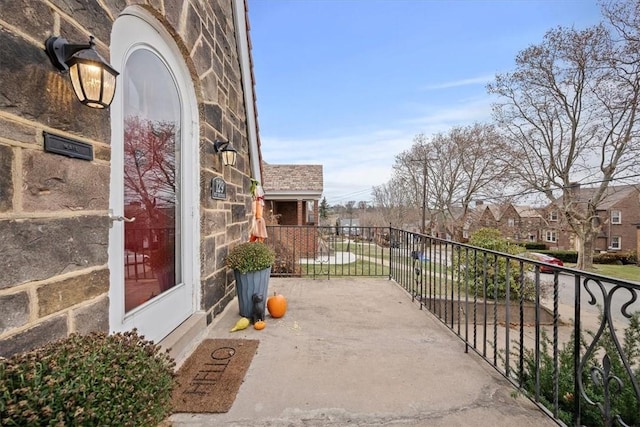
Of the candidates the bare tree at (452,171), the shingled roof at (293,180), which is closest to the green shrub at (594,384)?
the shingled roof at (293,180)

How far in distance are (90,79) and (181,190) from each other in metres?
1.46

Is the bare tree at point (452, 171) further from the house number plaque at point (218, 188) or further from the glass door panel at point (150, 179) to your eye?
the glass door panel at point (150, 179)

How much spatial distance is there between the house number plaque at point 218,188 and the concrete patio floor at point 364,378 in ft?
4.44

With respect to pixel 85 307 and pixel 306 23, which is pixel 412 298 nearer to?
pixel 85 307

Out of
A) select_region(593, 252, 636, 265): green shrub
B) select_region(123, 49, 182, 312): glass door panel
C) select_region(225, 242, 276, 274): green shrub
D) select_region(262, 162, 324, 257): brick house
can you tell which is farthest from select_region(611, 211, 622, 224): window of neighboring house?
select_region(123, 49, 182, 312): glass door panel

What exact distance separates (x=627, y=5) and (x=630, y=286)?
52.1 ft

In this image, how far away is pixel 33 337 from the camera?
121 centimetres

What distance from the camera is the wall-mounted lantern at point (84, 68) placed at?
A: 1.32 metres

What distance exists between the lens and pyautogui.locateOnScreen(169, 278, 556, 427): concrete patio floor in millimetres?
1793

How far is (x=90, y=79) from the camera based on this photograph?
141 centimetres

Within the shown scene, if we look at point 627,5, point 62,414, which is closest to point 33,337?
point 62,414

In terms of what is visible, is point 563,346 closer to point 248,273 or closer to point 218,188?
point 248,273

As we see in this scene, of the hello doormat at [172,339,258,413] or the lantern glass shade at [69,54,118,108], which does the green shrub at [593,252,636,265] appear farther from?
the lantern glass shade at [69,54,118,108]

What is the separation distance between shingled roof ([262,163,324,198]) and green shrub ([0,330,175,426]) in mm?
10816
